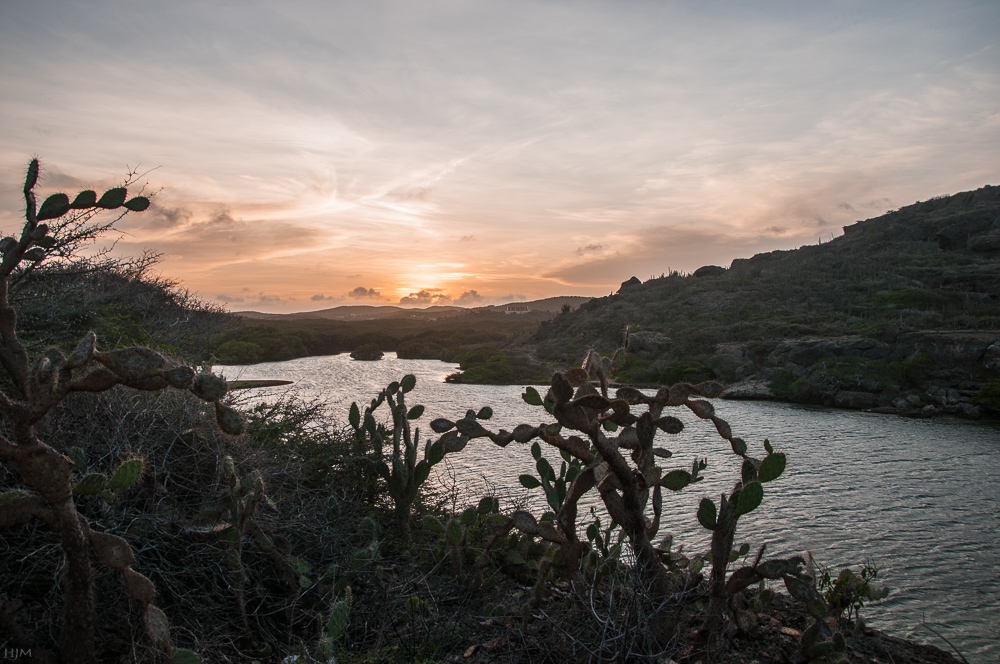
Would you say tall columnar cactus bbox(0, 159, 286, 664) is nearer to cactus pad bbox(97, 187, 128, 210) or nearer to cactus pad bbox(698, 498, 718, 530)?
cactus pad bbox(97, 187, 128, 210)

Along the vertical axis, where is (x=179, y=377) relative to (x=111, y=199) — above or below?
below

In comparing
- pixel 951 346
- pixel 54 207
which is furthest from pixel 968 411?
pixel 54 207

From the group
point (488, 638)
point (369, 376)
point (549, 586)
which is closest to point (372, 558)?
point (488, 638)

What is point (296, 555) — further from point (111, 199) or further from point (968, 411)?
point (968, 411)

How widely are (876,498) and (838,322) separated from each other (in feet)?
59.5

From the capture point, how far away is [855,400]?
1492 centimetres

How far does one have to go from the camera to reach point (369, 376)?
18219 millimetres

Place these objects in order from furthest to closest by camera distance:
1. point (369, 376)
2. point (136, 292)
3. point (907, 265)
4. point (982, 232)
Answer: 1. point (982, 232)
2. point (907, 265)
3. point (369, 376)
4. point (136, 292)

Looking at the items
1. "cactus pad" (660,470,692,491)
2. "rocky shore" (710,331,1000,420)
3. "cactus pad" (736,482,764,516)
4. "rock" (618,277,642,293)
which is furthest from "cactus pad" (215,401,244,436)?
"rock" (618,277,642,293)

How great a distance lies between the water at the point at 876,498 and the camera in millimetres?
4257

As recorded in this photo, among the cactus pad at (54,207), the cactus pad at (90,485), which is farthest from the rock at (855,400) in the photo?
the cactus pad at (54,207)

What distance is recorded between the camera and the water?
4.26m

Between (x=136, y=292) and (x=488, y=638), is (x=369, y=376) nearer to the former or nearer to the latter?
(x=136, y=292)

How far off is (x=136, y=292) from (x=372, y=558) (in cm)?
727
